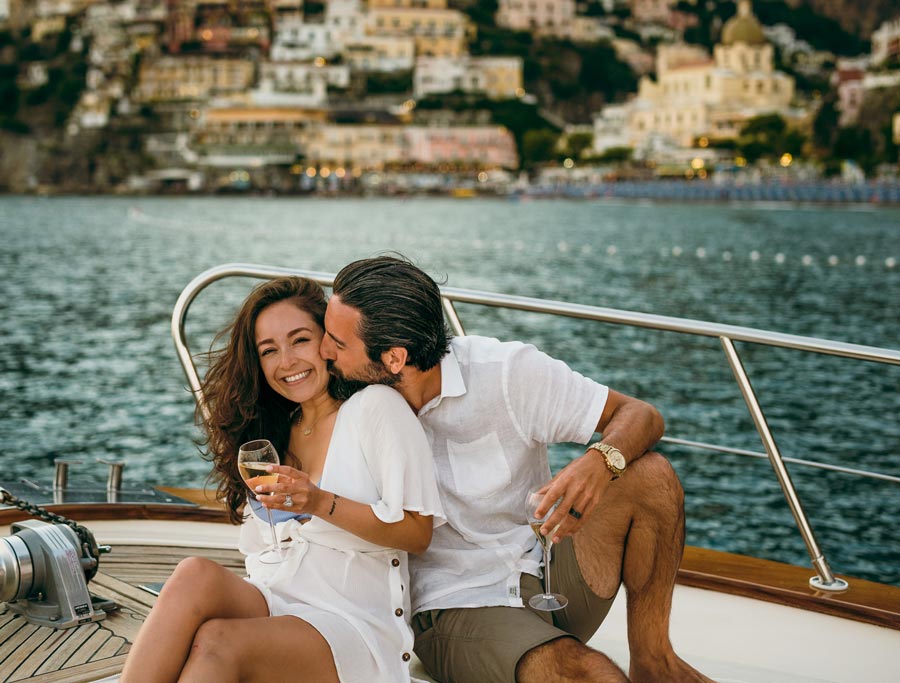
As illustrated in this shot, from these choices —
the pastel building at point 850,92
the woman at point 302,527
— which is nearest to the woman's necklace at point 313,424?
the woman at point 302,527

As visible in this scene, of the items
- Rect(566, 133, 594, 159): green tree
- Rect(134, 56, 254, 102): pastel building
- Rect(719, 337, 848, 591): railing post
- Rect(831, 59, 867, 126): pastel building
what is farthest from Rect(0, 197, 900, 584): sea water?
Rect(134, 56, 254, 102): pastel building

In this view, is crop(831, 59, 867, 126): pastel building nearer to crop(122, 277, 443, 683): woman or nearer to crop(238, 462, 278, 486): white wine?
crop(122, 277, 443, 683): woman

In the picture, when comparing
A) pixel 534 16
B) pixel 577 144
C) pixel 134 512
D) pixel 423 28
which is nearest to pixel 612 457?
pixel 134 512

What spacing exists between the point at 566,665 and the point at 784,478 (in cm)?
93

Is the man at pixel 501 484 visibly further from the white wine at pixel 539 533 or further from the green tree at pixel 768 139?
the green tree at pixel 768 139

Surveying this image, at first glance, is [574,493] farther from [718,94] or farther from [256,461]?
[718,94]

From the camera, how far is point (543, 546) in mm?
1897

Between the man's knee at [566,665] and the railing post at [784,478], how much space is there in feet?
2.69

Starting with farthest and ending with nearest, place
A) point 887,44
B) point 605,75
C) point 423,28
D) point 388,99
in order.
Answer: point 605,75 < point 423,28 < point 388,99 < point 887,44

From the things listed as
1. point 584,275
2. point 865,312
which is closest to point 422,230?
point 584,275

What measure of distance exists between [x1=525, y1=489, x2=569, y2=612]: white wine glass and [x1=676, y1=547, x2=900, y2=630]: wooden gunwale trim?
68cm

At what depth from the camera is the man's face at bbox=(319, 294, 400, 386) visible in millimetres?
1938

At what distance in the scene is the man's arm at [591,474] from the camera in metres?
1.87

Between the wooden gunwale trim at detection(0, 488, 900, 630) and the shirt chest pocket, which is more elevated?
the shirt chest pocket
